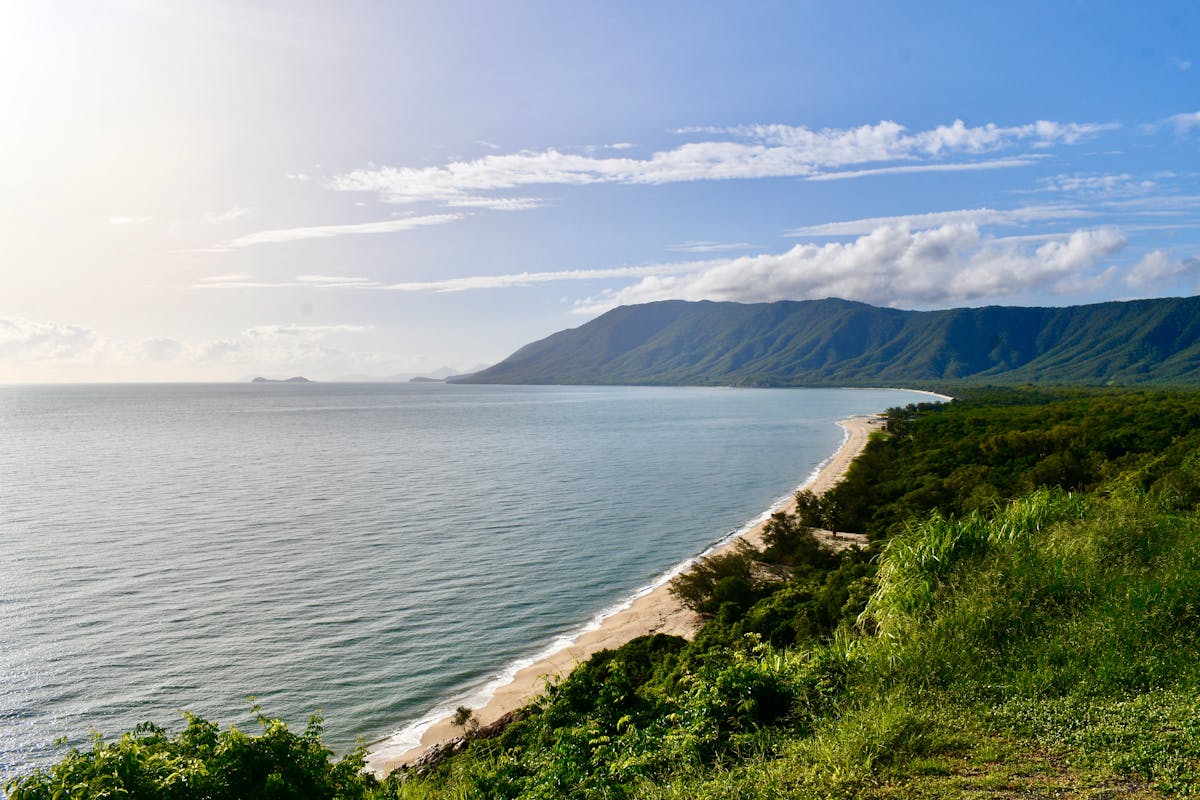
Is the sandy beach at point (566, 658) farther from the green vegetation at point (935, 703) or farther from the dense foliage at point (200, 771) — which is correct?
the dense foliage at point (200, 771)

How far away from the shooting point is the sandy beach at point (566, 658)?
58.8 ft

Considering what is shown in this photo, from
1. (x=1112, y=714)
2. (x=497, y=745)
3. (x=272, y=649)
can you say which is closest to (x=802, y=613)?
(x=497, y=745)

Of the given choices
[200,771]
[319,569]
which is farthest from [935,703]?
[319,569]

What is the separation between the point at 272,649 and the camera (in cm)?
2464

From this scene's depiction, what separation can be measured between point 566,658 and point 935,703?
1641 centimetres

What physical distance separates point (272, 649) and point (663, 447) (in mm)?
68354

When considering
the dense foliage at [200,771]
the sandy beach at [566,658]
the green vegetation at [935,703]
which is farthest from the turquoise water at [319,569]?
the dense foliage at [200,771]

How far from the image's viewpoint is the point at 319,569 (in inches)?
1355

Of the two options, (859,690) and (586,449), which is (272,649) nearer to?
(859,690)

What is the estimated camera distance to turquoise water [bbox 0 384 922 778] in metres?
21.5

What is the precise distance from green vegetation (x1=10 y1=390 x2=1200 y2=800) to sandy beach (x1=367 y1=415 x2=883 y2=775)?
3.23 m

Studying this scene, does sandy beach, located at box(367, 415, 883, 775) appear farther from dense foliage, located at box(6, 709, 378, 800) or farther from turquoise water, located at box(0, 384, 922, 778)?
dense foliage, located at box(6, 709, 378, 800)

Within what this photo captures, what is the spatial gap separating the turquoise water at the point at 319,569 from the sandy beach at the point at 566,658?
4.02ft

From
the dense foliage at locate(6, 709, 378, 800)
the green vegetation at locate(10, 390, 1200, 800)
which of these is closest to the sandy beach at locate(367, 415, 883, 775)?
the green vegetation at locate(10, 390, 1200, 800)
